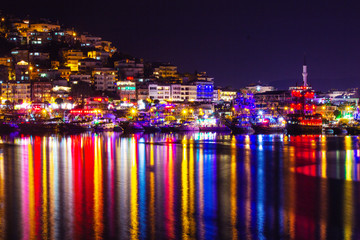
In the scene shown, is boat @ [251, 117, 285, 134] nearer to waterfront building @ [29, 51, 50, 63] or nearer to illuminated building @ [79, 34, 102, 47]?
waterfront building @ [29, 51, 50, 63]

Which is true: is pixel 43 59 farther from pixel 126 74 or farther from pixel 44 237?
pixel 44 237

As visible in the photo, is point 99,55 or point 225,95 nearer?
point 99,55

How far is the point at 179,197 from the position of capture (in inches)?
506

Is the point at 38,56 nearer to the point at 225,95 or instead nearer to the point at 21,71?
the point at 21,71

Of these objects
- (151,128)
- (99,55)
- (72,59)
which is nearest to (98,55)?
(99,55)

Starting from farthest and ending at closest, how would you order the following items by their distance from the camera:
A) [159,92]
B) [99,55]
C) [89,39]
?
[89,39] → [99,55] → [159,92]

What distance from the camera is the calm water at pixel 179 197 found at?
9.71 meters

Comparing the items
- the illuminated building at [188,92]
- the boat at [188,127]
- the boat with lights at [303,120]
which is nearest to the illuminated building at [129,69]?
the illuminated building at [188,92]

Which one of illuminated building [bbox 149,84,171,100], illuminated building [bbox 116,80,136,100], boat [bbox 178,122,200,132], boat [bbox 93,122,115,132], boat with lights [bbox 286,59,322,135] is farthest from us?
illuminated building [bbox 149,84,171,100]

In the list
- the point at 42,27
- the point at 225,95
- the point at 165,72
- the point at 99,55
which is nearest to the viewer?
the point at 99,55

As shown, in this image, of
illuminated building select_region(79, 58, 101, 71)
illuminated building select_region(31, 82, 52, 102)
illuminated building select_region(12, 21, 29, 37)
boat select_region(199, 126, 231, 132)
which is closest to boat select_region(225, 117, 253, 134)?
boat select_region(199, 126, 231, 132)

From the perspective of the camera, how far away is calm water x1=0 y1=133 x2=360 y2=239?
9.71 meters

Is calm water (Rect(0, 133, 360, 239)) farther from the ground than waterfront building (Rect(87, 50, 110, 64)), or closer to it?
closer to it

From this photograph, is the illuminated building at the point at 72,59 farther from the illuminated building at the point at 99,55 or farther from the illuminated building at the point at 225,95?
the illuminated building at the point at 225,95
